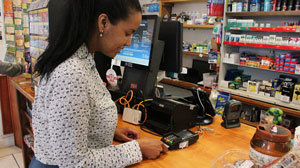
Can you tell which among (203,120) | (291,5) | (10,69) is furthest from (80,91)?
(291,5)

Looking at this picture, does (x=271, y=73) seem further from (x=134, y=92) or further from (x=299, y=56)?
(x=134, y=92)

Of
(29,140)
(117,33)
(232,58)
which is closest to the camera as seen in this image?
(117,33)

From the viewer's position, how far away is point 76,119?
75 centimetres

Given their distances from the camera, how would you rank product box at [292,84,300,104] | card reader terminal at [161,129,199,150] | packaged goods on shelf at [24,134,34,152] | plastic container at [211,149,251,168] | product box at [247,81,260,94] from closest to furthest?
1. plastic container at [211,149,251,168]
2. card reader terminal at [161,129,199,150]
3. packaged goods on shelf at [24,134,34,152]
4. product box at [292,84,300,104]
5. product box at [247,81,260,94]

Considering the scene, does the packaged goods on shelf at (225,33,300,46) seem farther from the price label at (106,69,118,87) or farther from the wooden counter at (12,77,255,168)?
the price label at (106,69,118,87)

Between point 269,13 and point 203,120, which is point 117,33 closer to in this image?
point 203,120

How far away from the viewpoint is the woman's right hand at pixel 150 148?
106cm

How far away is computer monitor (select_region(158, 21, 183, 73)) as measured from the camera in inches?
64.9

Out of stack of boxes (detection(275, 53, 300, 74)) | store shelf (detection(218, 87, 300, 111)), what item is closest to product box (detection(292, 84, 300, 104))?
store shelf (detection(218, 87, 300, 111))

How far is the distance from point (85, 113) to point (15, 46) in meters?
3.27

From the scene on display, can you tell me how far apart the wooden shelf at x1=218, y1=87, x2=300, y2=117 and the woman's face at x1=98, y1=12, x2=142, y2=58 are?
2.94 metres

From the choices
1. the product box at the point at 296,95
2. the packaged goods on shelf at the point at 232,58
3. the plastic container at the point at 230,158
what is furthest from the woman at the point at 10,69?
the product box at the point at 296,95

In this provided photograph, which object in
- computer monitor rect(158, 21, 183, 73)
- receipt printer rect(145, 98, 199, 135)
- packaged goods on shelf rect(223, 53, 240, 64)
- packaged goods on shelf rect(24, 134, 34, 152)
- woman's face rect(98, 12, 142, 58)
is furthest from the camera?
packaged goods on shelf rect(223, 53, 240, 64)

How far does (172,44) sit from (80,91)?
104 centimetres
